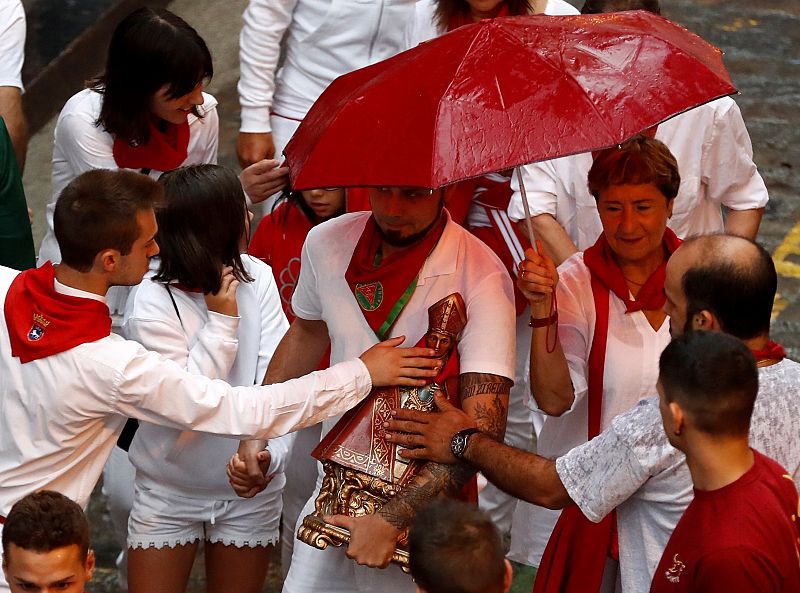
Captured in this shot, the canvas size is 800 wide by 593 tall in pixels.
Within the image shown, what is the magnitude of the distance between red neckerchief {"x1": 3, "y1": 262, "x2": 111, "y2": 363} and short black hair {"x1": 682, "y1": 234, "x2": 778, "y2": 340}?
1.62 m

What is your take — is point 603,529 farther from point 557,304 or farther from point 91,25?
point 91,25

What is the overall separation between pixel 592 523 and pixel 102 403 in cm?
141

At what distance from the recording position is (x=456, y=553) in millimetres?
2906

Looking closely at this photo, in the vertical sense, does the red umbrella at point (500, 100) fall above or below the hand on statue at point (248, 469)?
above

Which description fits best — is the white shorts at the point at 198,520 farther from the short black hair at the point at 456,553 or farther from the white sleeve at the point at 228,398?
the short black hair at the point at 456,553

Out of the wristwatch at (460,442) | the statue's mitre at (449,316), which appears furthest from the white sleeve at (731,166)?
the wristwatch at (460,442)

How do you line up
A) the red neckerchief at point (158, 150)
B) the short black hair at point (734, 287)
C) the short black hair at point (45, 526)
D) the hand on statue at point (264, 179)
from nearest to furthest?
the short black hair at point (734, 287) → the short black hair at point (45, 526) → the red neckerchief at point (158, 150) → the hand on statue at point (264, 179)

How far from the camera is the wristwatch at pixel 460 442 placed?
149 inches

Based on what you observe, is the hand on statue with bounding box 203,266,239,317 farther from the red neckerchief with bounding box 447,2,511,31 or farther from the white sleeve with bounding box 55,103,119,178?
the red neckerchief with bounding box 447,2,511,31

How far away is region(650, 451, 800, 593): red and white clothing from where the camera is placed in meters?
2.89

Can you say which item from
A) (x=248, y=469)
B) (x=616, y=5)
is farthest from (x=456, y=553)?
(x=616, y=5)

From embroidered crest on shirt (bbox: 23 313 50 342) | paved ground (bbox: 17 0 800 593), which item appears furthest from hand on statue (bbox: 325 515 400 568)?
paved ground (bbox: 17 0 800 593)

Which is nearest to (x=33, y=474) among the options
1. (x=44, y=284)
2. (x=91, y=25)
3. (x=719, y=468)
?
(x=44, y=284)

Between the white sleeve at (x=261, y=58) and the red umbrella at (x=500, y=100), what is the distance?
7.56 feet
